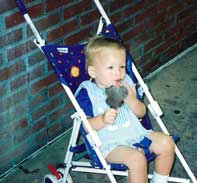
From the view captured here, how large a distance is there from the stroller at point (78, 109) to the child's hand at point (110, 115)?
96 millimetres

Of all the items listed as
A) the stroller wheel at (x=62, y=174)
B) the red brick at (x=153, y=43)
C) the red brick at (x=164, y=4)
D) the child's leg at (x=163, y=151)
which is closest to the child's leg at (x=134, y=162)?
the child's leg at (x=163, y=151)

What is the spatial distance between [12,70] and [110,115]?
80cm

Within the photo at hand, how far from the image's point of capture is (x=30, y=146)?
3.31 metres

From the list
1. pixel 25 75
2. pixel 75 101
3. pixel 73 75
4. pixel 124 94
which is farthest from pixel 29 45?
pixel 124 94

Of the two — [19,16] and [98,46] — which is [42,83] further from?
[98,46]

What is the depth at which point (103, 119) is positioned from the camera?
251 centimetres

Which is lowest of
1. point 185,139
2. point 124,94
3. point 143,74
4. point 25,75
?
point 185,139

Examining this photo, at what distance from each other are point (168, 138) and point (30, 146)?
42.0 inches

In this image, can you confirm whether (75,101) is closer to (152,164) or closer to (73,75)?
(73,75)

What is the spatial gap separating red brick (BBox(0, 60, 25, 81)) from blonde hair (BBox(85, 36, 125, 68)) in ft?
1.61

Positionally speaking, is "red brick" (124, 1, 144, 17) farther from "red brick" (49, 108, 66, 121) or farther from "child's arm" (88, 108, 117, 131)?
"child's arm" (88, 108, 117, 131)

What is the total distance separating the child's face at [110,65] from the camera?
8.46 ft

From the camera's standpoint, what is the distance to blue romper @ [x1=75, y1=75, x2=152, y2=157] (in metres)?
2.67

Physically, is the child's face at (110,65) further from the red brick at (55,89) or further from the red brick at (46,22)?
the red brick at (55,89)
